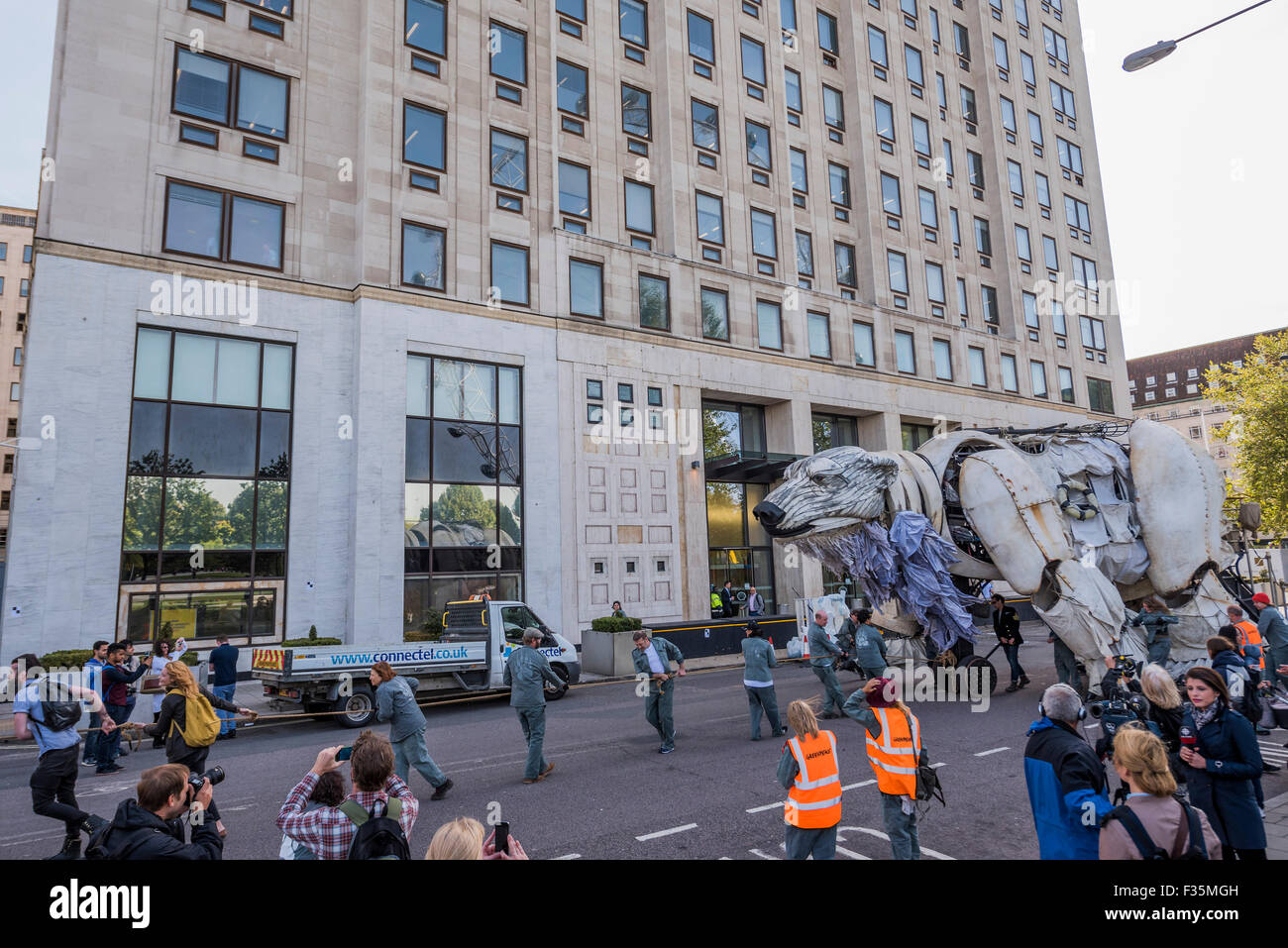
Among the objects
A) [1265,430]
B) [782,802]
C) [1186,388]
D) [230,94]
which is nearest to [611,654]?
[782,802]

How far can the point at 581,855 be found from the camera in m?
6.21

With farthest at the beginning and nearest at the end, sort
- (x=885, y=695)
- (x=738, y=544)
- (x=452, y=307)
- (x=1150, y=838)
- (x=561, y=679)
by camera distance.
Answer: (x=738, y=544) < (x=452, y=307) < (x=561, y=679) < (x=885, y=695) < (x=1150, y=838)

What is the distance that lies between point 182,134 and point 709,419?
18706 mm

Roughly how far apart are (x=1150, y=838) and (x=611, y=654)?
16921mm

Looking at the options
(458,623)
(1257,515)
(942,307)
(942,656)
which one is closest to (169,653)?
(458,623)

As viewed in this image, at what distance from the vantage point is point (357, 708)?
43.7 ft

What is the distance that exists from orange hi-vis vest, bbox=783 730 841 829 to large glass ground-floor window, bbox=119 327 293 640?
17.8 meters

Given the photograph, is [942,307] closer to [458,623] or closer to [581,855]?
[458,623]

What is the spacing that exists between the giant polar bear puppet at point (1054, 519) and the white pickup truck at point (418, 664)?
5.71 metres

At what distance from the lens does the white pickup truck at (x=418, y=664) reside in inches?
507

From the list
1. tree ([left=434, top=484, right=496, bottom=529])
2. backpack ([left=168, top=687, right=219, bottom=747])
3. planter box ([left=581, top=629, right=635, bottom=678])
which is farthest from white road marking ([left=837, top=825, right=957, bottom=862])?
tree ([left=434, top=484, right=496, bottom=529])

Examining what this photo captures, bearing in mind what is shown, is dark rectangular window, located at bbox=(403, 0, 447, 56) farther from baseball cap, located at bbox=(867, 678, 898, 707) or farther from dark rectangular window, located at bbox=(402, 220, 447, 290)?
baseball cap, located at bbox=(867, 678, 898, 707)

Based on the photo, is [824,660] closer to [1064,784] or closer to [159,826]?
[1064,784]

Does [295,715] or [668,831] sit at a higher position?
[295,715]
